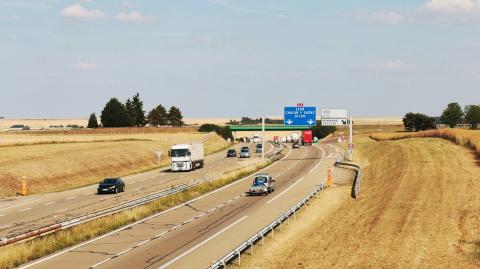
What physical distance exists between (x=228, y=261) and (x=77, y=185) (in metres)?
43.6

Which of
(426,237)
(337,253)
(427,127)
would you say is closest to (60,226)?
(337,253)

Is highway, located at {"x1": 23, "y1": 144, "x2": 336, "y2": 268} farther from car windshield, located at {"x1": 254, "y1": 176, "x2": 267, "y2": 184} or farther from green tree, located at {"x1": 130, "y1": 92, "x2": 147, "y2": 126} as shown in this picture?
green tree, located at {"x1": 130, "y1": 92, "x2": 147, "y2": 126}

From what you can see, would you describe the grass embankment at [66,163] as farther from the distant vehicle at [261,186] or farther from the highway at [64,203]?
the distant vehicle at [261,186]

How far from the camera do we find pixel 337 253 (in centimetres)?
2731

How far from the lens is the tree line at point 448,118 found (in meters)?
171

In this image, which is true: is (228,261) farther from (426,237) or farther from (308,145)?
(308,145)

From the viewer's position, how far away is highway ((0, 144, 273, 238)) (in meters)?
37.4

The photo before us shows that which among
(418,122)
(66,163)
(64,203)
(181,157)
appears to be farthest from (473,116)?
(64,203)

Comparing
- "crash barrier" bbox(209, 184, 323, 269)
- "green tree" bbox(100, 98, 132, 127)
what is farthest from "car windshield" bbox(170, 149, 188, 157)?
"green tree" bbox(100, 98, 132, 127)

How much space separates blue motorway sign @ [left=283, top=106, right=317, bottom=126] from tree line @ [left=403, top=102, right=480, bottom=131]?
3594 inches

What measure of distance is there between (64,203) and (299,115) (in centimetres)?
4495

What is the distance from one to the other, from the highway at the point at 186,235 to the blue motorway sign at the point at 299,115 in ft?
111

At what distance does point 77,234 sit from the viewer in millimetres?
32156

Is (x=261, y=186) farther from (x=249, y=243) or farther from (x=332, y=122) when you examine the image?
(x=332, y=122)
